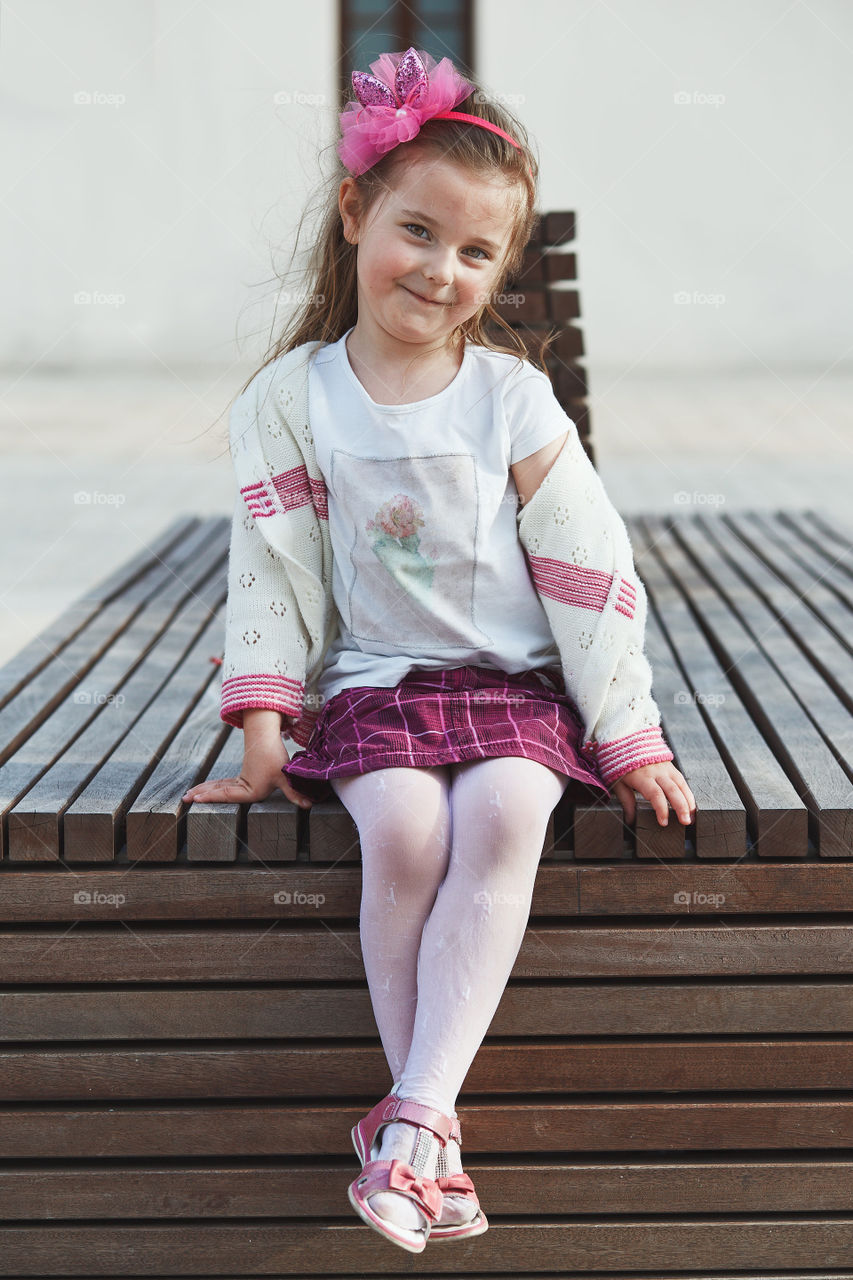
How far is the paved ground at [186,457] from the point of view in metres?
5.51

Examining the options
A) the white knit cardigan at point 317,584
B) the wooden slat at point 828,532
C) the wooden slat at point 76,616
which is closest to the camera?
the white knit cardigan at point 317,584

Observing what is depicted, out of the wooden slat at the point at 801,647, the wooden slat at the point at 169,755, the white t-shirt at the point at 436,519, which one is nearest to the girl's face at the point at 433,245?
the white t-shirt at the point at 436,519

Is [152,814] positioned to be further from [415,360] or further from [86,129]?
[86,129]

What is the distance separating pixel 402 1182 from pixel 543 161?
10.0 metres

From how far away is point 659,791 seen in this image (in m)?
1.81

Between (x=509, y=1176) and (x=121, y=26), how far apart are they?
33.5 feet

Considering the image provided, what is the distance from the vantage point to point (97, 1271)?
74.1 inches

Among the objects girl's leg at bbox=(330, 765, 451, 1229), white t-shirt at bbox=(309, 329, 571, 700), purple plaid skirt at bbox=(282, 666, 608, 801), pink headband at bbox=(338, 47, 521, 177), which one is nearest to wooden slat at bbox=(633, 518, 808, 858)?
purple plaid skirt at bbox=(282, 666, 608, 801)

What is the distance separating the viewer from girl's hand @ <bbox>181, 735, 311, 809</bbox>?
187 centimetres

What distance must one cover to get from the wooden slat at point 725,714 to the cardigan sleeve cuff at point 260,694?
653 millimetres

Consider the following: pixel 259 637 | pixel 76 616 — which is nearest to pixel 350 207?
pixel 259 637

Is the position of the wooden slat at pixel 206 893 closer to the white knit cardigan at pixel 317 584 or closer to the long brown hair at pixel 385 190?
the white knit cardigan at pixel 317 584

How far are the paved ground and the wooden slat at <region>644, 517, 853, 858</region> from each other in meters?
1.13

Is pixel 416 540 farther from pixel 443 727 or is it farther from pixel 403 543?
pixel 443 727
